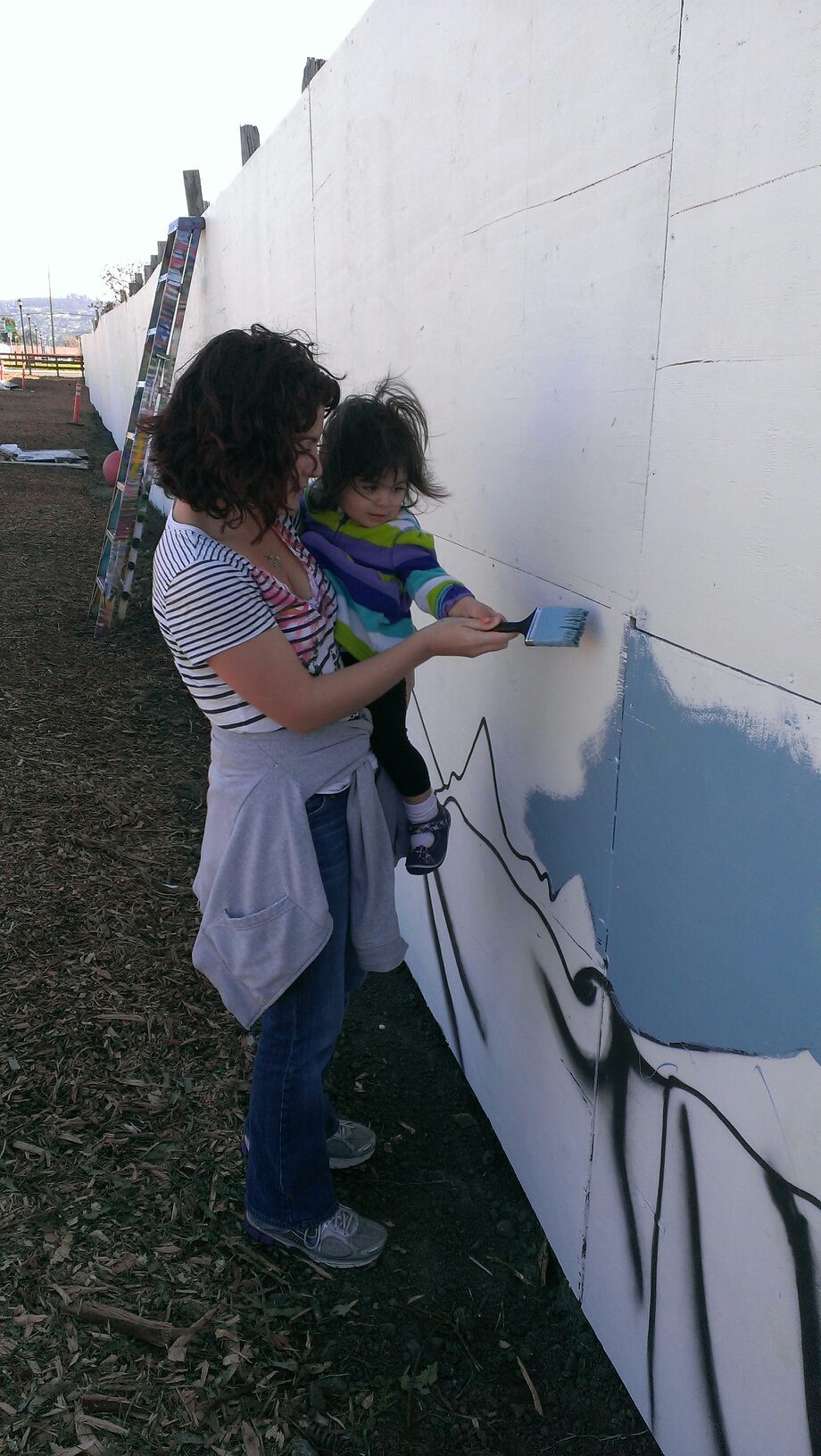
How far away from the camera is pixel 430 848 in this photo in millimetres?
2314

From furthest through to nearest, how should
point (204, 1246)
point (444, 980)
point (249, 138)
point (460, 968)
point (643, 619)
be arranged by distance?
point (249, 138) < point (444, 980) < point (460, 968) < point (204, 1246) < point (643, 619)

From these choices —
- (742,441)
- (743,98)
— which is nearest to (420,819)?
(742,441)

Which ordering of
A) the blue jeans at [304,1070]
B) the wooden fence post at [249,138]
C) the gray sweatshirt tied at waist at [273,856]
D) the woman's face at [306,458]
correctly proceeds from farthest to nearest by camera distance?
the wooden fence post at [249,138] < the blue jeans at [304,1070] < the gray sweatshirt tied at waist at [273,856] < the woman's face at [306,458]

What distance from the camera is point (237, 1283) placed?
2252 mm

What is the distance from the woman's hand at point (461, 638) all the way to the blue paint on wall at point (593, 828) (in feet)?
0.82

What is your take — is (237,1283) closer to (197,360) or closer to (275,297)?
(197,360)

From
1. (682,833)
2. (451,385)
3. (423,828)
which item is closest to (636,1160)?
(682,833)

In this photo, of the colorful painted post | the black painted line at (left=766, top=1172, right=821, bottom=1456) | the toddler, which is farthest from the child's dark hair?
the colorful painted post

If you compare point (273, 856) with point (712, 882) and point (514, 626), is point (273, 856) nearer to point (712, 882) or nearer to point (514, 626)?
point (514, 626)

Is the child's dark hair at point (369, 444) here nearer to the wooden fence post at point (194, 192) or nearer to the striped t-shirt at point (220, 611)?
the striped t-shirt at point (220, 611)

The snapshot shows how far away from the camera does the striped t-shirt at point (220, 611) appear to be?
1734 mm

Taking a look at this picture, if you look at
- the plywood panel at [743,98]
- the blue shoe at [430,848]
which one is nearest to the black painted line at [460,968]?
the blue shoe at [430,848]

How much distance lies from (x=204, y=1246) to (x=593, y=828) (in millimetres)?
1350

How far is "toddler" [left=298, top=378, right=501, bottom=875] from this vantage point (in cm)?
198
